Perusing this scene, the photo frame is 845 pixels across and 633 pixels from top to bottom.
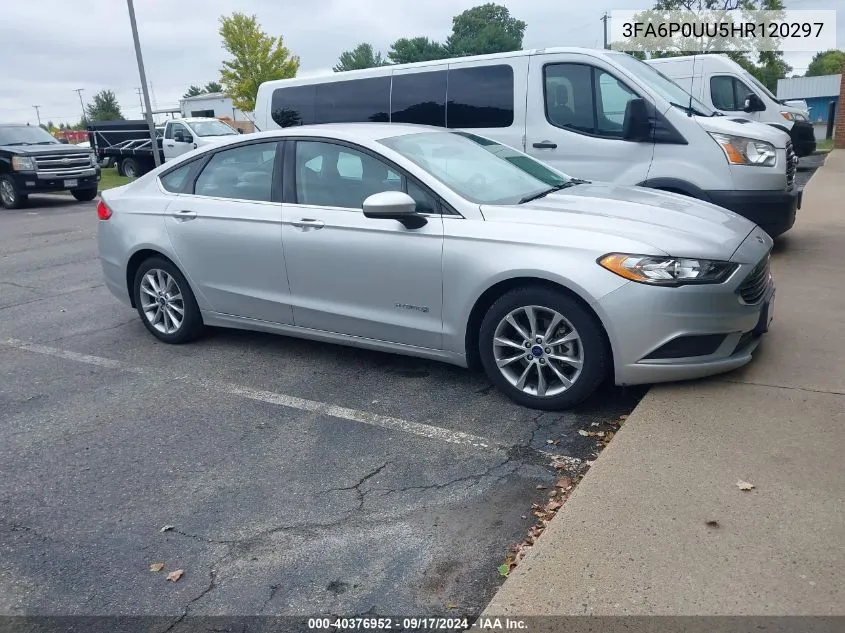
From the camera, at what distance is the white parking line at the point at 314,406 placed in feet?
13.4

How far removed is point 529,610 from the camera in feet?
8.29

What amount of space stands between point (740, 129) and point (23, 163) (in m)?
15.8

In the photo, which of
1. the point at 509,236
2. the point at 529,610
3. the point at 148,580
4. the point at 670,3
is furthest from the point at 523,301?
the point at 670,3

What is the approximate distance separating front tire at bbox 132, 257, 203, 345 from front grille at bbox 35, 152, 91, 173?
13.1 meters

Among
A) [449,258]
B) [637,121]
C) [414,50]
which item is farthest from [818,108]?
[449,258]

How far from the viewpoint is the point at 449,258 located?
14.3 feet

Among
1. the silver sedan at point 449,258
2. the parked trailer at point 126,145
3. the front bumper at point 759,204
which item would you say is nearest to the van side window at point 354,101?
the silver sedan at point 449,258

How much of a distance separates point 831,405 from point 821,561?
1493 mm

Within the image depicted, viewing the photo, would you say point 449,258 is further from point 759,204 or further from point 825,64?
point 825,64

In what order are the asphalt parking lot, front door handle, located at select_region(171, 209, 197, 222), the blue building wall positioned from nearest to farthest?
the asphalt parking lot → front door handle, located at select_region(171, 209, 197, 222) → the blue building wall

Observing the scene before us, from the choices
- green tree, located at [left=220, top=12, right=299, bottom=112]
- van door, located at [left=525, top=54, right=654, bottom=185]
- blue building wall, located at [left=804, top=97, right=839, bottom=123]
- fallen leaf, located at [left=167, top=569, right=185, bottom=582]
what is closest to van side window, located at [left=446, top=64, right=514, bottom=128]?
van door, located at [left=525, top=54, right=654, bottom=185]

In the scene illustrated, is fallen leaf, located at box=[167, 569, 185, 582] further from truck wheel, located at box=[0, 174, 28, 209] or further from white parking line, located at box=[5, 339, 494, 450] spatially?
truck wheel, located at box=[0, 174, 28, 209]

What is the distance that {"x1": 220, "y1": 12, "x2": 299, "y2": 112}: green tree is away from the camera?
4141 cm

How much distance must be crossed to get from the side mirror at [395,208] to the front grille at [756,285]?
1.82 m
